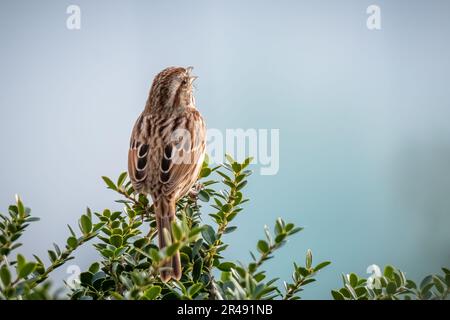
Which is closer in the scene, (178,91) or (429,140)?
(178,91)

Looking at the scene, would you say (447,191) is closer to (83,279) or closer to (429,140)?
(429,140)

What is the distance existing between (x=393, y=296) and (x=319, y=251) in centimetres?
238

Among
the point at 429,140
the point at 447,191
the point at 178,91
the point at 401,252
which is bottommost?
the point at 401,252

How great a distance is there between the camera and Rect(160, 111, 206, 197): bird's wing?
1281 mm

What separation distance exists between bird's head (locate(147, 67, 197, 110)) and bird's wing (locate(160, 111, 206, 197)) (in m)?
0.06

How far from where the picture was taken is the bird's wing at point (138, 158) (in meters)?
1.29

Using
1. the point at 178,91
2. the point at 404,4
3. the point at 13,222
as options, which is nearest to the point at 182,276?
the point at 13,222

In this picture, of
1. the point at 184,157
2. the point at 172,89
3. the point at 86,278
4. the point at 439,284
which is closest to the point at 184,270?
the point at 86,278

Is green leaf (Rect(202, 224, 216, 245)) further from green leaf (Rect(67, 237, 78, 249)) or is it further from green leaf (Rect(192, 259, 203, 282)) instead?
green leaf (Rect(67, 237, 78, 249))

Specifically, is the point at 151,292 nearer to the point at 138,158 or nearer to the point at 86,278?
the point at 86,278

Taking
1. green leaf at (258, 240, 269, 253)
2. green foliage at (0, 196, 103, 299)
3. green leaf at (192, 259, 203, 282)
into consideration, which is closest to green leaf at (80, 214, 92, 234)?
green foliage at (0, 196, 103, 299)

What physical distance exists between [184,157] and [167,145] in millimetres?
57
